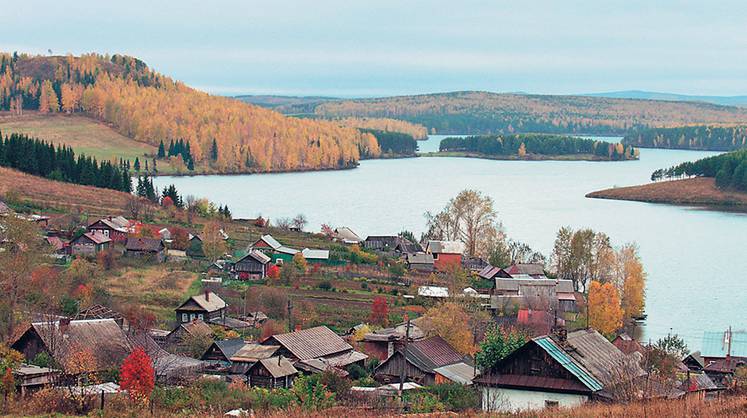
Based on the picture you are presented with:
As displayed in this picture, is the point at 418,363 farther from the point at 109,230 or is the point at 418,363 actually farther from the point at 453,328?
the point at 109,230

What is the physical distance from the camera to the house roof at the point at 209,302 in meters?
26.5

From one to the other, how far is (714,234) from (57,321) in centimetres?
4113

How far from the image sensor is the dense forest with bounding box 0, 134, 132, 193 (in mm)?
52281

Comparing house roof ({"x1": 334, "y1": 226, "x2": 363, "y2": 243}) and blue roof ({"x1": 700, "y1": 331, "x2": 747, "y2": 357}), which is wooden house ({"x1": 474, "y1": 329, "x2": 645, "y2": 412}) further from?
house roof ({"x1": 334, "y1": 226, "x2": 363, "y2": 243})

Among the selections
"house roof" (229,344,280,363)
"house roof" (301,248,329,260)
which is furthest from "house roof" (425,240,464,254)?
"house roof" (229,344,280,363)

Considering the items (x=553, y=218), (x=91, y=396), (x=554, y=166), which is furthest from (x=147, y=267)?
(x=554, y=166)

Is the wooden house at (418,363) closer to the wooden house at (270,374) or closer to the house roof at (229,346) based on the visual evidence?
the wooden house at (270,374)

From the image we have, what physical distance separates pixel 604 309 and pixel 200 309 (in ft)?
36.4

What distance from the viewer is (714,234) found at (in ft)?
177

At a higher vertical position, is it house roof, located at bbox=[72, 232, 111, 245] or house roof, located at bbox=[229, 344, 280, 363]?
house roof, located at bbox=[229, 344, 280, 363]

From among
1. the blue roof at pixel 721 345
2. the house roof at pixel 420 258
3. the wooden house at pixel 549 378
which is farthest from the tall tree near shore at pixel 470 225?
the wooden house at pixel 549 378

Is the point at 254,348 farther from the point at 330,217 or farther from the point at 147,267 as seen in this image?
the point at 330,217

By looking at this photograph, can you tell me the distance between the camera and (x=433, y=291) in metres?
32.3

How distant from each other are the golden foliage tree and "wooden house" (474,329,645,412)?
8.76 metres
